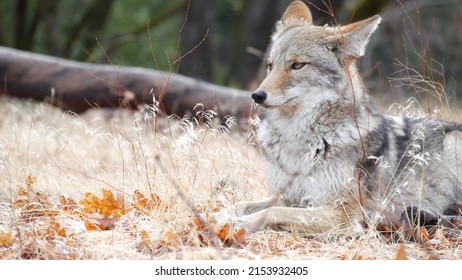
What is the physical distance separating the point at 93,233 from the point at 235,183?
170 cm

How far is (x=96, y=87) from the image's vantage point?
915 cm

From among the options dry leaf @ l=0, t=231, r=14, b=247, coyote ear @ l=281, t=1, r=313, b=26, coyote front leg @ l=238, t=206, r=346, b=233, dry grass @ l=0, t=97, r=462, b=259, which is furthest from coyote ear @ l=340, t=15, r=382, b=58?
dry leaf @ l=0, t=231, r=14, b=247

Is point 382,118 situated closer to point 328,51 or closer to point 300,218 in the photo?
point 328,51

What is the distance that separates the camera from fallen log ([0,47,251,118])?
9.07 m

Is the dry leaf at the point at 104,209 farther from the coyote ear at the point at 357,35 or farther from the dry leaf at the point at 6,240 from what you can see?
the coyote ear at the point at 357,35

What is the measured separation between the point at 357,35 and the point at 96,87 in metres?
4.71

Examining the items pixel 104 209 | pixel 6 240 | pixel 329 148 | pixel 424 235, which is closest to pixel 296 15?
pixel 329 148

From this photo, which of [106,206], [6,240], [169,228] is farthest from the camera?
[106,206]

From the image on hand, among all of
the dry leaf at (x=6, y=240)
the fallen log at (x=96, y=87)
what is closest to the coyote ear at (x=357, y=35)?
the dry leaf at (x=6, y=240)

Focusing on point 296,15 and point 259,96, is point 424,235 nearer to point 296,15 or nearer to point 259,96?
point 259,96

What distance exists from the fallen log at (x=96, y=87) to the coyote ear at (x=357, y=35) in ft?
12.1

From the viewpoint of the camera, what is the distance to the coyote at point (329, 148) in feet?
16.6
